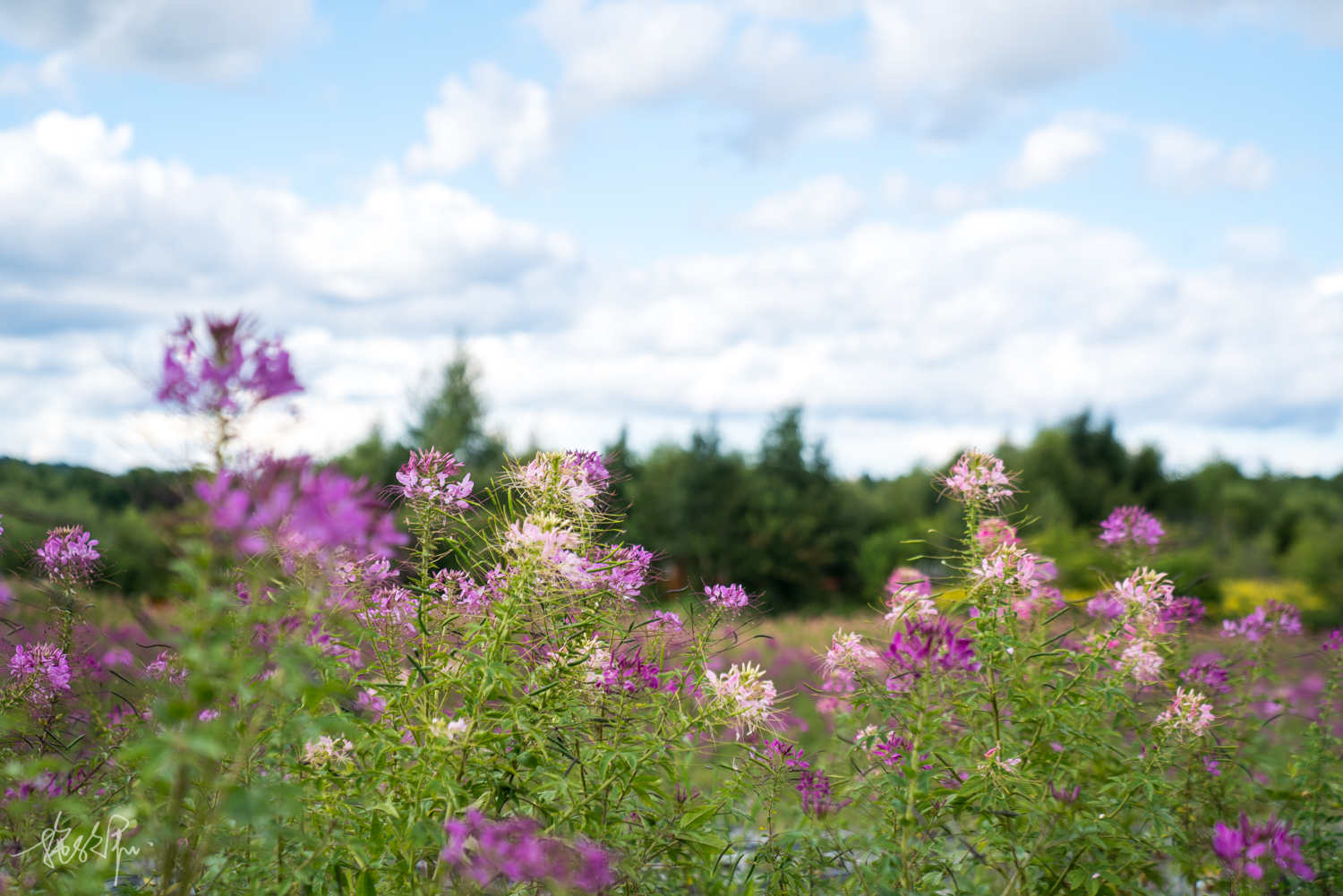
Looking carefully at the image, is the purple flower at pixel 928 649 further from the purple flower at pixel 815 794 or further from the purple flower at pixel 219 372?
the purple flower at pixel 219 372

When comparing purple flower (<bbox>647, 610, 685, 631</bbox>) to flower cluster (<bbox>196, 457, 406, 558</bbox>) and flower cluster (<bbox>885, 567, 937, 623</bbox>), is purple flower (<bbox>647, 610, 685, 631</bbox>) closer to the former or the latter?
flower cluster (<bbox>885, 567, 937, 623</bbox>)

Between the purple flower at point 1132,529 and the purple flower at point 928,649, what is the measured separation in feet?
4.95

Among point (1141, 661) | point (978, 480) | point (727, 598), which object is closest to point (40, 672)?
point (727, 598)

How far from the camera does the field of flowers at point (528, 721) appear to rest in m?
1.90

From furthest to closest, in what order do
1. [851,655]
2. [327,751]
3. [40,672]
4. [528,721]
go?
[851,655] → [40,672] → [327,751] → [528,721]

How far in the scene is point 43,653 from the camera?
3086 millimetres

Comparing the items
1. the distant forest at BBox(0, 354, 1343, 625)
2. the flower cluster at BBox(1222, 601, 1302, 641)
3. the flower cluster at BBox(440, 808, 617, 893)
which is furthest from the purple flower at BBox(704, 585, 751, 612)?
the distant forest at BBox(0, 354, 1343, 625)

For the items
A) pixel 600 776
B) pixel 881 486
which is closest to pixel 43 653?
pixel 600 776

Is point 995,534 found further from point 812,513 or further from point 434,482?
point 812,513

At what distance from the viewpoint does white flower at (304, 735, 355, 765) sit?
2.61m

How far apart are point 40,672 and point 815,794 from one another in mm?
2765

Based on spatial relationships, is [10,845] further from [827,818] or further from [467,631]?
[827,818]

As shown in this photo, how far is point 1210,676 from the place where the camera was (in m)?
3.78

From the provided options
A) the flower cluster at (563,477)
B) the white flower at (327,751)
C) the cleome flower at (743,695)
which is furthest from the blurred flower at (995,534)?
the white flower at (327,751)
